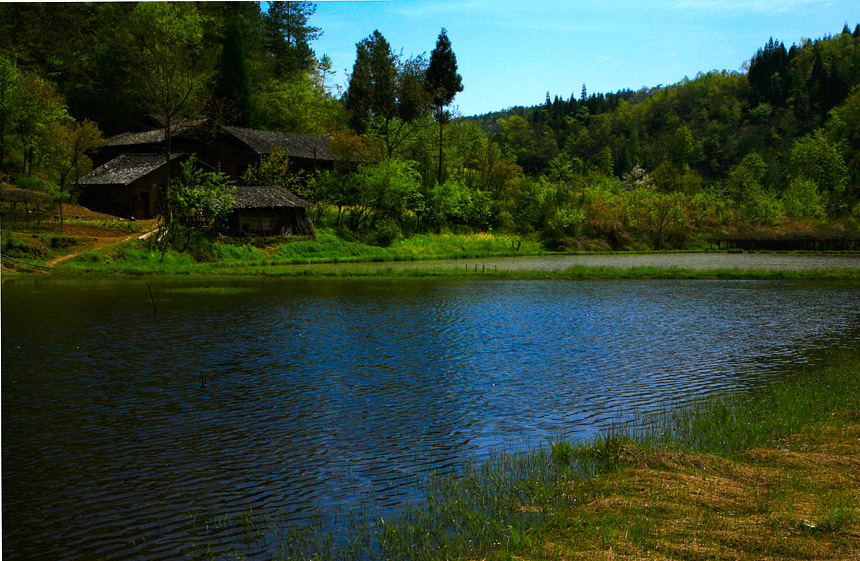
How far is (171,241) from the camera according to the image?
4553 centimetres

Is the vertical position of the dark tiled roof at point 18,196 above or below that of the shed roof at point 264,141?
below

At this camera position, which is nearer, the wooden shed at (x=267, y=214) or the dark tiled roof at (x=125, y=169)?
the wooden shed at (x=267, y=214)

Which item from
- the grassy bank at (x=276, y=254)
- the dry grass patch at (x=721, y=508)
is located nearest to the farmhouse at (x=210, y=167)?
the grassy bank at (x=276, y=254)

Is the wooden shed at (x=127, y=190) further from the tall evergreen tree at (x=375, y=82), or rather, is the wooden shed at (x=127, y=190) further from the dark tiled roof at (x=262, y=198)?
the tall evergreen tree at (x=375, y=82)

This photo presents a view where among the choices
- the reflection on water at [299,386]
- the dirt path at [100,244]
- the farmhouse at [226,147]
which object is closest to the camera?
the reflection on water at [299,386]

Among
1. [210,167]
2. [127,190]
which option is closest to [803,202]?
[210,167]

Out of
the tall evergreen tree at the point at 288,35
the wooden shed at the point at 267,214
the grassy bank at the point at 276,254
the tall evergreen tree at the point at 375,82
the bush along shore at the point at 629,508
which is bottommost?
the bush along shore at the point at 629,508

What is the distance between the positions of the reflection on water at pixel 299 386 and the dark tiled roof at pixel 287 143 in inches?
1537

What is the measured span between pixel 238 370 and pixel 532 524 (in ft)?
34.2

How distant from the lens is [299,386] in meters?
14.8

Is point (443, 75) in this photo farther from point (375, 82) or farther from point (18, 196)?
point (18, 196)

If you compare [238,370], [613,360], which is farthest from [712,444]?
[238,370]

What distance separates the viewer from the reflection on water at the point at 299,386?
9.02 meters

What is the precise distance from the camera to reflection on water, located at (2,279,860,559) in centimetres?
902
